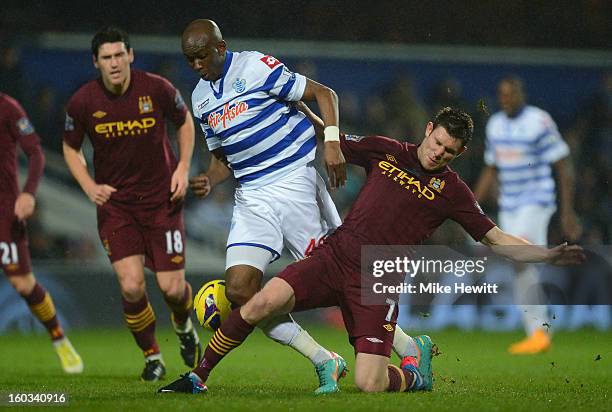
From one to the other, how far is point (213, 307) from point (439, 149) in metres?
1.60

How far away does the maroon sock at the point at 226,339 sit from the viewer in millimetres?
5781

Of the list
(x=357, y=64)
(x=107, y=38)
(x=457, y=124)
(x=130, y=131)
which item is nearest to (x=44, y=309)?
(x=130, y=131)

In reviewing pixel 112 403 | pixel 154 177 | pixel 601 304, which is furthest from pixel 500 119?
pixel 112 403

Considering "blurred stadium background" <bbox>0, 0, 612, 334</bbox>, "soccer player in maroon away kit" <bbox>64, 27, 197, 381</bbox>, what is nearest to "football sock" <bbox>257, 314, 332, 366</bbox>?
"soccer player in maroon away kit" <bbox>64, 27, 197, 381</bbox>

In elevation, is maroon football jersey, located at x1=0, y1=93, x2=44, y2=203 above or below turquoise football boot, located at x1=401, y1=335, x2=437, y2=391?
above

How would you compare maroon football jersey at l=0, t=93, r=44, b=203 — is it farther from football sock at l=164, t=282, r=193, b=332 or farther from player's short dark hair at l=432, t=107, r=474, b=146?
player's short dark hair at l=432, t=107, r=474, b=146

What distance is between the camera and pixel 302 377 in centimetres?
711

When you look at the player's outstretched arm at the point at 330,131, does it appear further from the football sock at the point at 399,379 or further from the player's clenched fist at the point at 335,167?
the football sock at the point at 399,379

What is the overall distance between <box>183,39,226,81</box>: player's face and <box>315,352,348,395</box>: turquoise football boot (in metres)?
1.77

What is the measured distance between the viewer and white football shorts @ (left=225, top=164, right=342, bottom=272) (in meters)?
6.27

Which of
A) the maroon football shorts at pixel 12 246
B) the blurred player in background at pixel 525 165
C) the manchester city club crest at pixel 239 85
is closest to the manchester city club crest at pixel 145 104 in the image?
the manchester city club crest at pixel 239 85

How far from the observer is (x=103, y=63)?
702 centimetres

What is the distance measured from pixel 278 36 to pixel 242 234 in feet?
21.6

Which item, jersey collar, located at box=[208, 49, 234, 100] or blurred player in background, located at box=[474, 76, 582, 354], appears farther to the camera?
blurred player in background, located at box=[474, 76, 582, 354]
